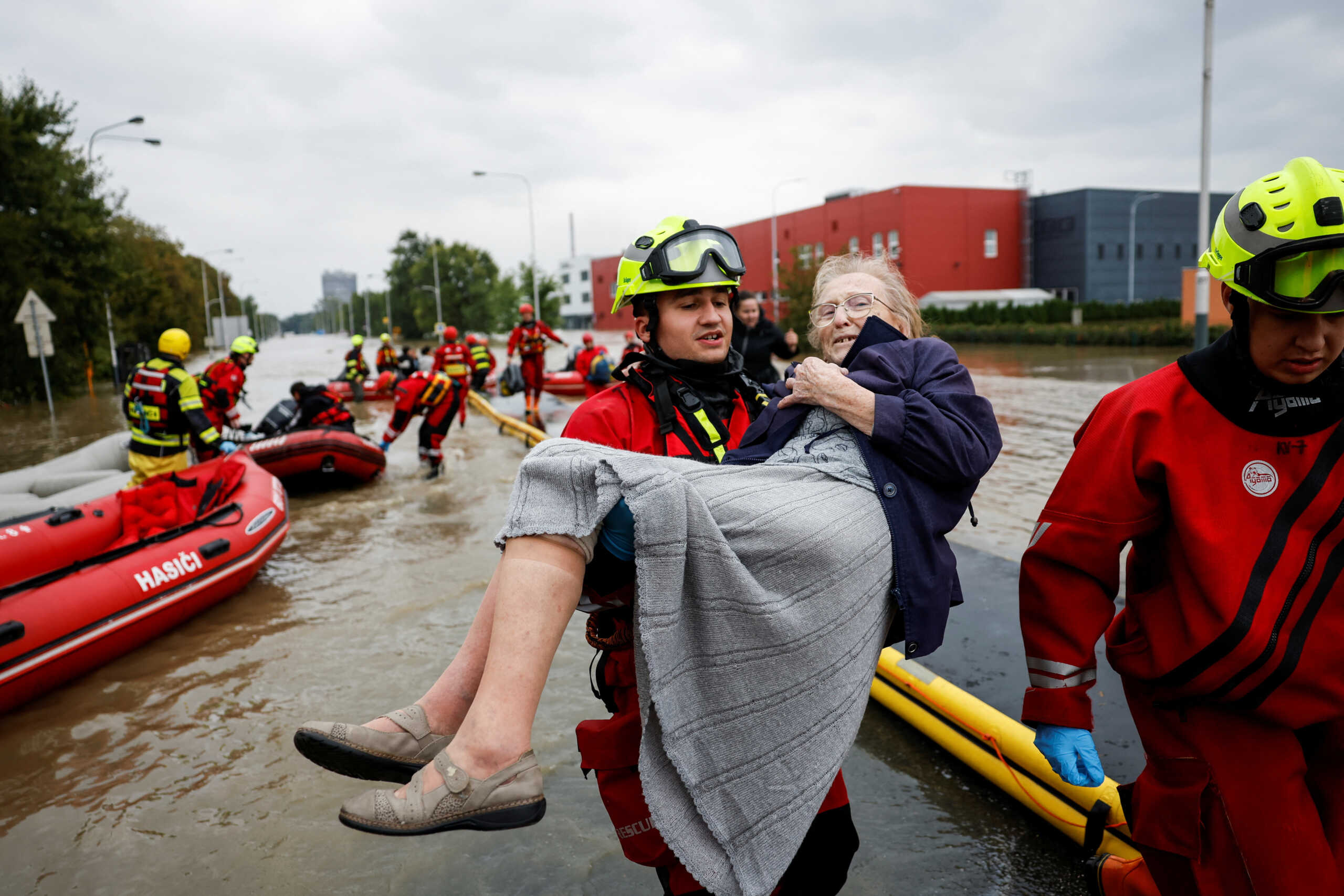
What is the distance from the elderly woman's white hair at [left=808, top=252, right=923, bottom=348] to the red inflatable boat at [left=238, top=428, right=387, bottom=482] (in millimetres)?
9482

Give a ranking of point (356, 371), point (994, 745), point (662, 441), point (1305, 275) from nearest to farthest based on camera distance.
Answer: point (1305, 275)
point (662, 441)
point (994, 745)
point (356, 371)

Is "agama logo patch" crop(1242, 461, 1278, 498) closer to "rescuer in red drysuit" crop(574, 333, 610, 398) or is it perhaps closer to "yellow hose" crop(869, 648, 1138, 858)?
"yellow hose" crop(869, 648, 1138, 858)

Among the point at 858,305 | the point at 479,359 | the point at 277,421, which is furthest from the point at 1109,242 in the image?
the point at 858,305

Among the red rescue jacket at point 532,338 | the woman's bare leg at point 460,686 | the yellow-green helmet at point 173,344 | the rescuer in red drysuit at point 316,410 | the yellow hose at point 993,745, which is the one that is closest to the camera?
the woman's bare leg at point 460,686

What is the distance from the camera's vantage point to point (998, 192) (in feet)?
158

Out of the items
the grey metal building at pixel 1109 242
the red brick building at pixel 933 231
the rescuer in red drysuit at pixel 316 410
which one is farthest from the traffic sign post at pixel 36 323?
the grey metal building at pixel 1109 242

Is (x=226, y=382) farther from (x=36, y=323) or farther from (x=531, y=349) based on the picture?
(x=36, y=323)

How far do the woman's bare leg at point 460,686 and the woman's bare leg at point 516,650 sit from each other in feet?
1.03

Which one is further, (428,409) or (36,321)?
(36,321)

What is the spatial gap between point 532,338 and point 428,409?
4.35m

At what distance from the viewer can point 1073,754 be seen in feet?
7.15

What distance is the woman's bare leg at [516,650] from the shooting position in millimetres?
1732

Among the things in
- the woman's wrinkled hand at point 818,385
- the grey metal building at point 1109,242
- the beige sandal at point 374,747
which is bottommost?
the beige sandal at point 374,747

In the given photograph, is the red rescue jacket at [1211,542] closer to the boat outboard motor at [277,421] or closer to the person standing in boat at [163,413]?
the person standing in boat at [163,413]
